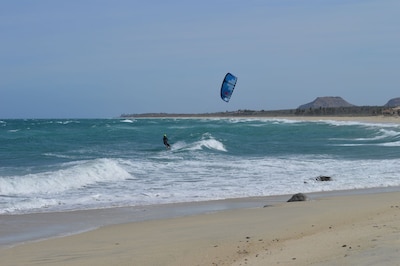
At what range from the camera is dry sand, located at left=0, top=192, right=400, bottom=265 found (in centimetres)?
634

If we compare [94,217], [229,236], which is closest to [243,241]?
[229,236]

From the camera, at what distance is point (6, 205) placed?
496 inches

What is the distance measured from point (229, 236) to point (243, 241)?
48cm

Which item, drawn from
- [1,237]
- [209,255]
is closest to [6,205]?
[1,237]

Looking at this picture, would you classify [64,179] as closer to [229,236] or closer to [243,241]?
[229,236]

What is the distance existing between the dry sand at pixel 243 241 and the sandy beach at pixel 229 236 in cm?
1

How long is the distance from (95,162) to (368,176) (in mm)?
8300

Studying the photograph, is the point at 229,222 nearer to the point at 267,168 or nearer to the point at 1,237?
the point at 1,237

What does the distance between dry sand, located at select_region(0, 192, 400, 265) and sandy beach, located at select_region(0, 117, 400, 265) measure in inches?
0.4

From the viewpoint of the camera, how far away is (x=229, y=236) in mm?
8133

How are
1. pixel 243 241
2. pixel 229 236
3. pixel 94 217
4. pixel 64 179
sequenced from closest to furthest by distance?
1. pixel 243 241
2. pixel 229 236
3. pixel 94 217
4. pixel 64 179

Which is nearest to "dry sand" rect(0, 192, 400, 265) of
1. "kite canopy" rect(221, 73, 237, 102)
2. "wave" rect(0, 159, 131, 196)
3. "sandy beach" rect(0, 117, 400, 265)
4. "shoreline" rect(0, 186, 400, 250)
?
"sandy beach" rect(0, 117, 400, 265)

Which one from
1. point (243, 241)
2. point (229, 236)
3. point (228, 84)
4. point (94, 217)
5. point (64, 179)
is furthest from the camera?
point (228, 84)

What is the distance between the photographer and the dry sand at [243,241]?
6.34 m
